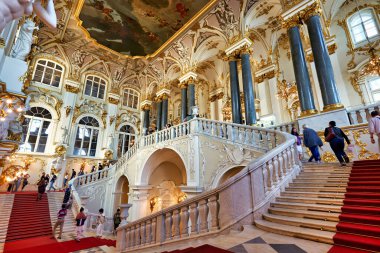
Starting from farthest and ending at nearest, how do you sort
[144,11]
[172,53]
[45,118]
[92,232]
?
[172,53] → [45,118] → [144,11] → [92,232]

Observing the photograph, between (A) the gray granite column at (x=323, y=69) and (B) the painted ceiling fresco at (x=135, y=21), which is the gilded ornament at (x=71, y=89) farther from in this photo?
(A) the gray granite column at (x=323, y=69)

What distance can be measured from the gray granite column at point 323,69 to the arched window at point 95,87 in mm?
16287

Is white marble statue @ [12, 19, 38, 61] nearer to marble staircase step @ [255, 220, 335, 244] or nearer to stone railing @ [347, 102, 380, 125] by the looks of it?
marble staircase step @ [255, 220, 335, 244]

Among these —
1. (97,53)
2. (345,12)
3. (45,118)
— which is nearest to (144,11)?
(97,53)

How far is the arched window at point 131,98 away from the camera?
1870 cm

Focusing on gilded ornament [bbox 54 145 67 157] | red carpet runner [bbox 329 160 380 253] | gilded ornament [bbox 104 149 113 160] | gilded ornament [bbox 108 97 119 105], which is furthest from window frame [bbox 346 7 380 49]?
gilded ornament [bbox 54 145 67 157]

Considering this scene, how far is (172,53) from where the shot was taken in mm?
14930

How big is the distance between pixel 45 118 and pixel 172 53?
10792mm

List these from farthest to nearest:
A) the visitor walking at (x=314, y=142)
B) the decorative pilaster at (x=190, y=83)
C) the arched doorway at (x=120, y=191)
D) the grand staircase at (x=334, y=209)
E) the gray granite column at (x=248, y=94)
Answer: the decorative pilaster at (x=190, y=83)
the arched doorway at (x=120, y=191)
the gray granite column at (x=248, y=94)
the visitor walking at (x=314, y=142)
the grand staircase at (x=334, y=209)

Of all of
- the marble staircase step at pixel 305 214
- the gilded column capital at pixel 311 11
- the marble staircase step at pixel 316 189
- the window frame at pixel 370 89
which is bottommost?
the marble staircase step at pixel 305 214

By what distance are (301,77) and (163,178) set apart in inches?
341

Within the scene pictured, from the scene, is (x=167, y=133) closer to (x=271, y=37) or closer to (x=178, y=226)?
(x=178, y=226)

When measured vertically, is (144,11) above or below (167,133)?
above

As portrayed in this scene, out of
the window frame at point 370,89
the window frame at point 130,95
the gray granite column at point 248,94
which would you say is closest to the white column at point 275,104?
the gray granite column at point 248,94
